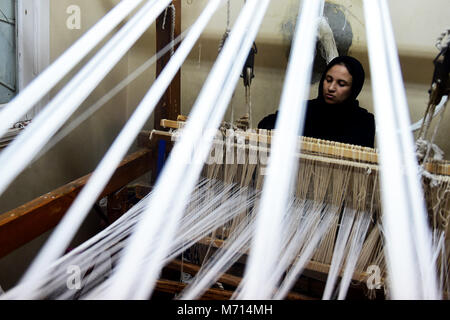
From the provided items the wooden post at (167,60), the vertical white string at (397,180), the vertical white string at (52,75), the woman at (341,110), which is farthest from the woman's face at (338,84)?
the vertical white string at (52,75)

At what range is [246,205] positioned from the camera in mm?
1255

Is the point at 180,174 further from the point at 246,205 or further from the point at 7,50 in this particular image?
the point at 7,50

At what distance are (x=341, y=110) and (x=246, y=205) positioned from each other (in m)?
0.77

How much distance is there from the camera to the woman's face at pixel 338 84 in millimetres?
1639

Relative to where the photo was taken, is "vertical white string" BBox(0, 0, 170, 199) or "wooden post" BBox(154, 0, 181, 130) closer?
"vertical white string" BBox(0, 0, 170, 199)

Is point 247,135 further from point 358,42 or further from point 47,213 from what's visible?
point 358,42

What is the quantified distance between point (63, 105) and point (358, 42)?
1.67 m

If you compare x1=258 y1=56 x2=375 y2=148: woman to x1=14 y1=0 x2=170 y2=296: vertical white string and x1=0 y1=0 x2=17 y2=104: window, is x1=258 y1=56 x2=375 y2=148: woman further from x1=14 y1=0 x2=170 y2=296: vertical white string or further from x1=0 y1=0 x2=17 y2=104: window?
x1=0 y1=0 x2=17 y2=104: window

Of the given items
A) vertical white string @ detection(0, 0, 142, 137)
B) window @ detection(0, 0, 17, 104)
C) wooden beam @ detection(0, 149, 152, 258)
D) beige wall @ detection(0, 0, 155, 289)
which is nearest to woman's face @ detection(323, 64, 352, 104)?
vertical white string @ detection(0, 0, 142, 137)

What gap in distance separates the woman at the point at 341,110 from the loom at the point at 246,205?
0.47m

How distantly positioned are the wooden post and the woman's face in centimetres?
72

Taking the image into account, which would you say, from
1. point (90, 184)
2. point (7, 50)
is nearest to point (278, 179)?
point (90, 184)

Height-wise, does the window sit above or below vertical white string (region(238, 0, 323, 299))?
above

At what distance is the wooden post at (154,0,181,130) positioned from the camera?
1.65 meters
